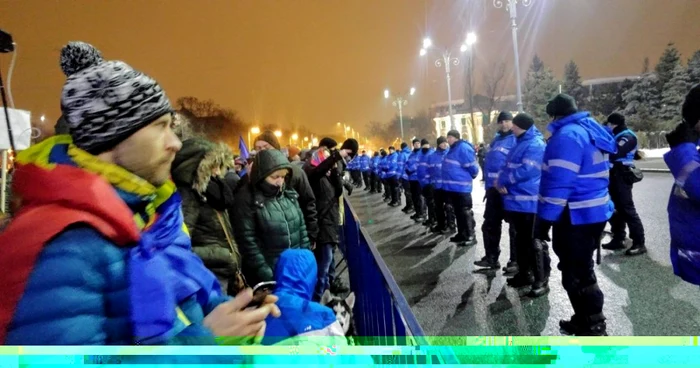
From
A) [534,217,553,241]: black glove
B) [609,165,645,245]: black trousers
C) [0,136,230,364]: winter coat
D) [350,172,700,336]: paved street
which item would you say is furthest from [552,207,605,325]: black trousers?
[0,136,230,364]: winter coat

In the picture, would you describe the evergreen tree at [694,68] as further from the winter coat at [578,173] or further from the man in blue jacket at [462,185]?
the winter coat at [578,173]

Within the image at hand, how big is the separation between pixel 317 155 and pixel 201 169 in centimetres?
319

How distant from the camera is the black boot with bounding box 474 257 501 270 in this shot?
6.98 m

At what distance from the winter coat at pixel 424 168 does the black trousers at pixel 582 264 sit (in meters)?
7.76

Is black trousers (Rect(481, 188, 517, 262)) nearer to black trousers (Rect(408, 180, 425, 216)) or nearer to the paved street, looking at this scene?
the paved street

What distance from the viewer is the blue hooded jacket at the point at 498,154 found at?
282 inches

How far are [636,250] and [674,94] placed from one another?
159 ft

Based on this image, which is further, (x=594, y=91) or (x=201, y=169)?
(x=594, y=91)

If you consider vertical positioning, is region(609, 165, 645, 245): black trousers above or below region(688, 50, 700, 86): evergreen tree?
below

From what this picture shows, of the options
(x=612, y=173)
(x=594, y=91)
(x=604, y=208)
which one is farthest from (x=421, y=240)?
(x=594, y=91)

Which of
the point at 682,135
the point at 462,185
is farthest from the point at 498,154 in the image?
the point at 682,135

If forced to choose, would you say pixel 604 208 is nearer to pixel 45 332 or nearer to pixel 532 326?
pixel 532 326

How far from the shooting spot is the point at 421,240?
33.5 feet

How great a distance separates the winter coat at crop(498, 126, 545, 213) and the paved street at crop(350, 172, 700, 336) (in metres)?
1.09
